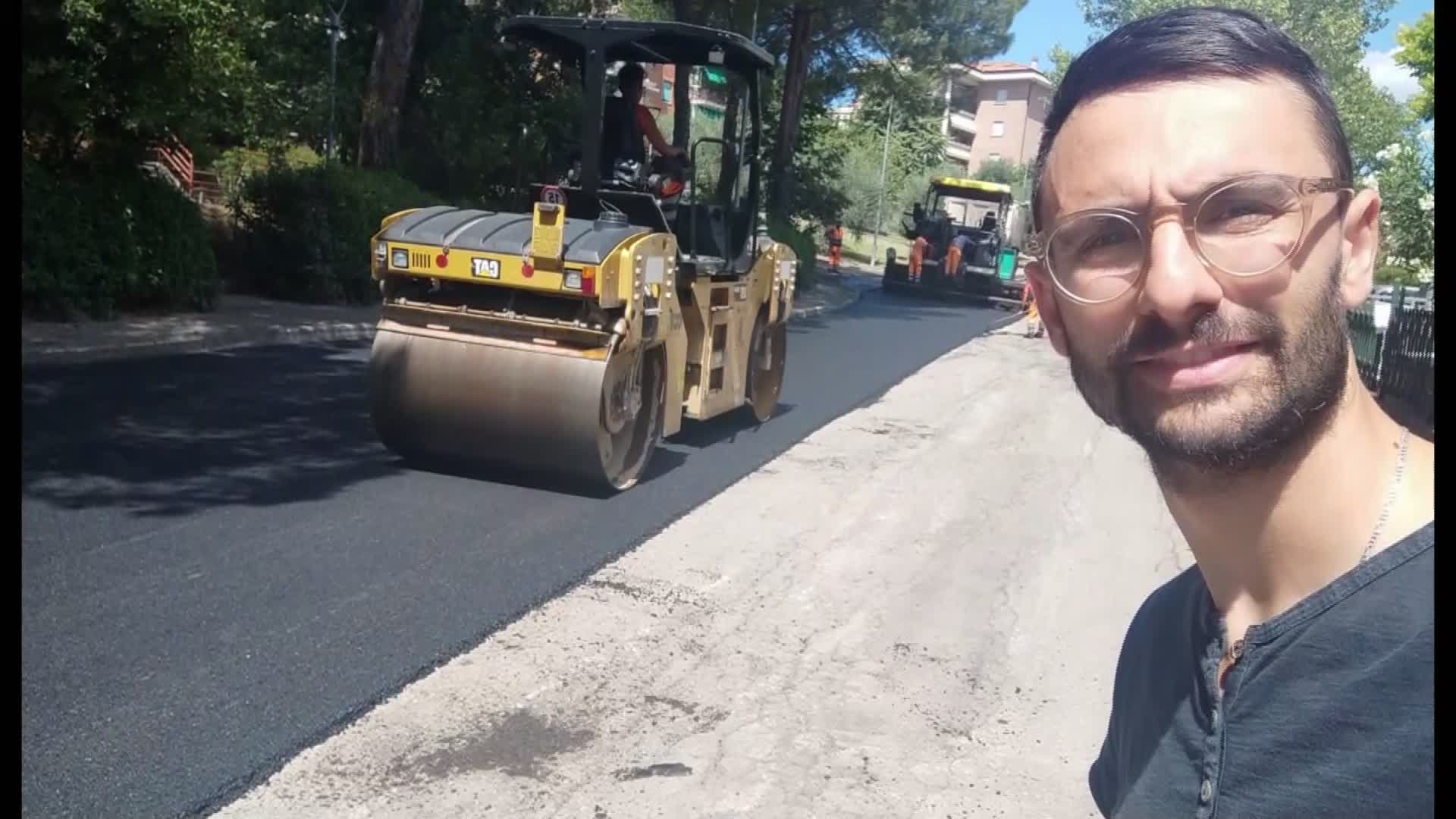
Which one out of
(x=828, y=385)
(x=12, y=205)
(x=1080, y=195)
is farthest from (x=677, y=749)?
(x=828, y=385)

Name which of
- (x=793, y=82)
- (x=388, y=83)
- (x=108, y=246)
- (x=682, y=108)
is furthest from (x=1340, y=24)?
(x=793, y=82)

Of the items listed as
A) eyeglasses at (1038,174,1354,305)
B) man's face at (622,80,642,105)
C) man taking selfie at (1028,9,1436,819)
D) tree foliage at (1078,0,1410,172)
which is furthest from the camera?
man's face at (622,80,642,105)

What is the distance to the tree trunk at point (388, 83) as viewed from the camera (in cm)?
1786

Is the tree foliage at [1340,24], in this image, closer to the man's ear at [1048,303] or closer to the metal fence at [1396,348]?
the man's ear at [1048,303]

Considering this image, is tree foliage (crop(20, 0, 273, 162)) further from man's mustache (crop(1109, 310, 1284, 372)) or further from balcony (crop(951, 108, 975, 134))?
balcony (crop(951, 108, 975, 134))

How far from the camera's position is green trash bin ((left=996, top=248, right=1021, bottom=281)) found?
30.4 metres

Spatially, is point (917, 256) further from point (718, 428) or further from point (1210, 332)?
point (1210, 332)

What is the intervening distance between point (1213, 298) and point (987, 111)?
63.6m

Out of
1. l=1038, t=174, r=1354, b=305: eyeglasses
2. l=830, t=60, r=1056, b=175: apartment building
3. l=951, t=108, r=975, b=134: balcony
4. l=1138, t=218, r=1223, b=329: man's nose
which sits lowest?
l=1138, t=218, r=1223, b=329: man's nose

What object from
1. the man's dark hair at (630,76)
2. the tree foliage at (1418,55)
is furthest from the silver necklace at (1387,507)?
the tree foliage at (1418,55)

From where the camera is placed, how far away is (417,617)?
518cm

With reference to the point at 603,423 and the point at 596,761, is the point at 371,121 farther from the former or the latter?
the point at 596,761

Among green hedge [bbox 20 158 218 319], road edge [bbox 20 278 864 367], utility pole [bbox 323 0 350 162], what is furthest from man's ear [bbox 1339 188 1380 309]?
utility pole [bbox 323 0 350 162]
